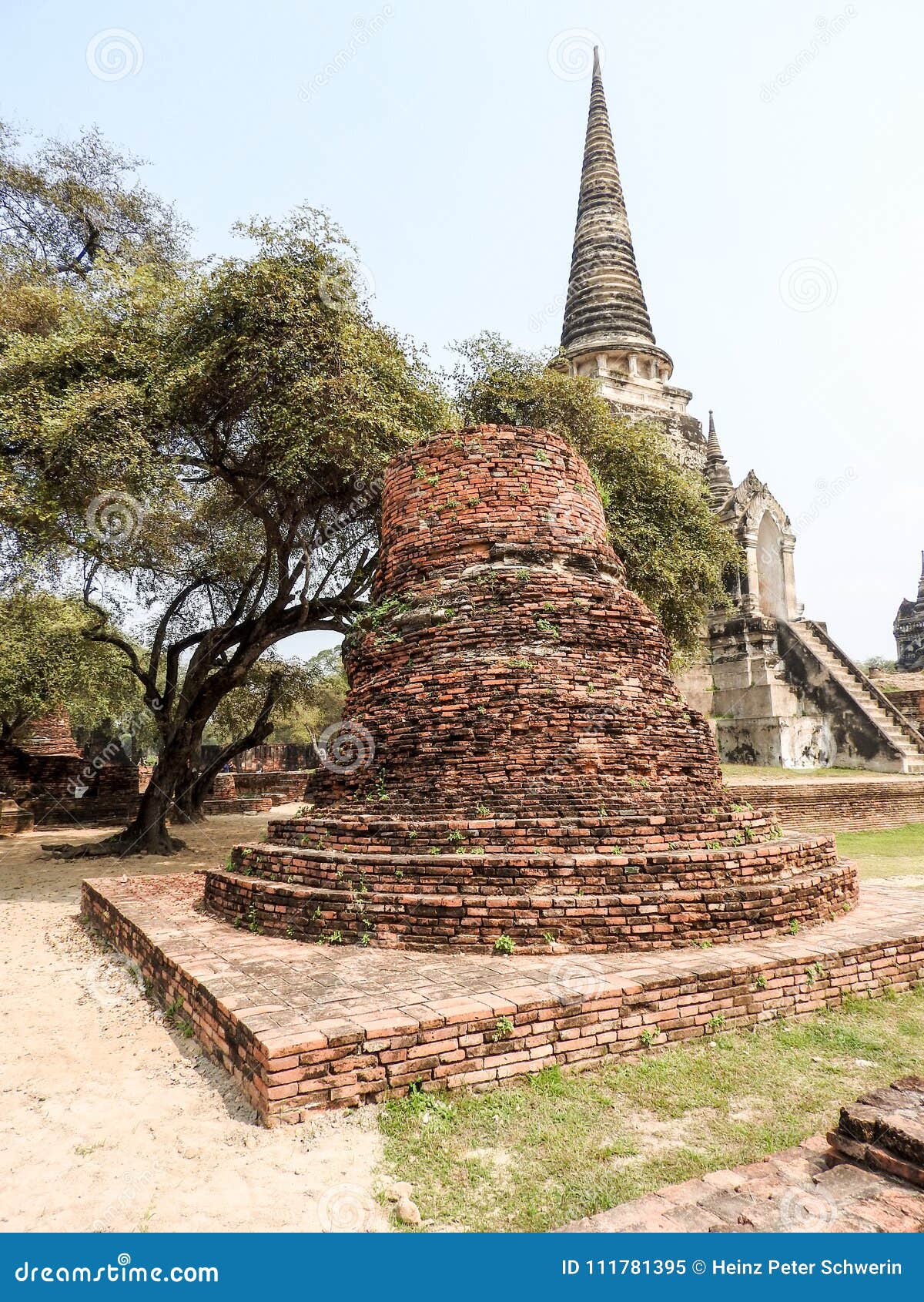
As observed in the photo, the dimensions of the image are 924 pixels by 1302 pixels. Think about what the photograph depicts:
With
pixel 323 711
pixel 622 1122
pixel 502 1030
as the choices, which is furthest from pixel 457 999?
pixel 323 711

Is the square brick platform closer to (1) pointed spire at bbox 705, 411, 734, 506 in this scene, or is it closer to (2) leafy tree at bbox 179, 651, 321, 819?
(2) leafy tree at bbox 179, 651, 321, 819

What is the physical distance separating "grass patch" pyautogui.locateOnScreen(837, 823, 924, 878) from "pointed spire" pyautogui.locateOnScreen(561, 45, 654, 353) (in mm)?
16587

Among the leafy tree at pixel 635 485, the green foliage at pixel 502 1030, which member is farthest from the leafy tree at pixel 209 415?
the green foliage at pixel 502 1030

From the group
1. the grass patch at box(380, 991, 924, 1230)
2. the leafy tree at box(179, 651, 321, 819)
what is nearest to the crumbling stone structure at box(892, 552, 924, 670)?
the leafy tree at box(179, 651, 321, 819)

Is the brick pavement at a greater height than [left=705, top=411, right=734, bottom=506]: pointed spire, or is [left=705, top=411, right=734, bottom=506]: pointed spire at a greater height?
[left=705, top=411, right=734, bottom=506]: pointed spire

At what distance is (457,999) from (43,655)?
531 inches

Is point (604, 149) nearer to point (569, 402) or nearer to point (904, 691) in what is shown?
point (569, 402)

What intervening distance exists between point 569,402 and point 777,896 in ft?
37.9

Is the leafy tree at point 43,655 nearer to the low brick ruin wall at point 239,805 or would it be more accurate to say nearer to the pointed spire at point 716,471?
the low brick ruin wall at point 239,805

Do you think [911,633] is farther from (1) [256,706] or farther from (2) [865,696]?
(1) [256,706]

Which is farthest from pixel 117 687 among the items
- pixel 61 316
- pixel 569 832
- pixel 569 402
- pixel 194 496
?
pixel 569 832

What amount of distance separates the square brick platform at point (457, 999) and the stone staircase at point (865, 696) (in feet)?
42.2

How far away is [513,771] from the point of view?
5707mm

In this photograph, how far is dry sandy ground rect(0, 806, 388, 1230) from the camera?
2611 mm
